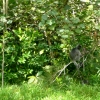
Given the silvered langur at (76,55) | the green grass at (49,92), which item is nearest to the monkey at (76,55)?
the silvered langur at (76,55)

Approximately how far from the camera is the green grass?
10.3ft

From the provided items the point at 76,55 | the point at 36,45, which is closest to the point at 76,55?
the point at 76,55

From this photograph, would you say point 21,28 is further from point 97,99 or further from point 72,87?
point 97,99

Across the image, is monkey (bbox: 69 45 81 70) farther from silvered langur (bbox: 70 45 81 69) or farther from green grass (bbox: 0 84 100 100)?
green grass (bbox: 0 84 100 100)

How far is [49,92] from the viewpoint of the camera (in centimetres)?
332

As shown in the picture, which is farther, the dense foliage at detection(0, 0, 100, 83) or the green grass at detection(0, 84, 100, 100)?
the dense foliage at detection(0, 0, 100, 83)

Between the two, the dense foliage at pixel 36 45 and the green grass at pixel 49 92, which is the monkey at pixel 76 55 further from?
the green grass at pixel 49 92

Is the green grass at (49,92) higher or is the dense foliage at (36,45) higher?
the dense foliage at (36,45)

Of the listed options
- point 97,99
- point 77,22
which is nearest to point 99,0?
point 77,22

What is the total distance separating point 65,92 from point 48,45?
956mm

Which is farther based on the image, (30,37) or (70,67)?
(70,67)

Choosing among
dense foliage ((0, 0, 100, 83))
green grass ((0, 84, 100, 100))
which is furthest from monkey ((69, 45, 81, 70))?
green grass ((0, 84, 100, 100))

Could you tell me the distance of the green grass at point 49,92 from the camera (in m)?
3.14

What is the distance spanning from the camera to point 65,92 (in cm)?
335
